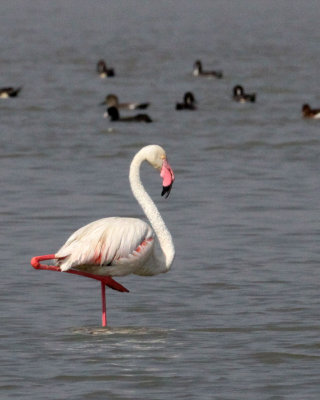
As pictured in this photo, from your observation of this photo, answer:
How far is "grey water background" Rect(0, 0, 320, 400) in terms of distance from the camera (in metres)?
9.72

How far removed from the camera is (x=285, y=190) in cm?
1839

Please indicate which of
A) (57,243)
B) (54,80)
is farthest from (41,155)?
(54,80)

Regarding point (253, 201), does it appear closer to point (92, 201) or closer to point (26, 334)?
point (92, 201)

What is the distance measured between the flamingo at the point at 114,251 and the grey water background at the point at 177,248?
0.45m

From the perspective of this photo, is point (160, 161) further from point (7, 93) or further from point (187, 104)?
point (7, 93)

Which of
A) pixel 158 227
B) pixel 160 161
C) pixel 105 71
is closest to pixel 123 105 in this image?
pixel 105 71

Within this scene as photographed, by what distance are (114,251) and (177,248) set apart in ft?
11.5

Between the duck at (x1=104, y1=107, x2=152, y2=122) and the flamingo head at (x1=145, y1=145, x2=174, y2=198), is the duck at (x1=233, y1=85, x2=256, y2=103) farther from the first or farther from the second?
the flamingo head at (x1=145, y1=145, x2=174, y2=198)

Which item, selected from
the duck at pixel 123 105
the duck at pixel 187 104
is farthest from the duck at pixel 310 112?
the duck at pixel 123 105

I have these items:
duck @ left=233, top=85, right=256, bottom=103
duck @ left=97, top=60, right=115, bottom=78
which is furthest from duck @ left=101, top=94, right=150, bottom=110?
duck @ left=97, top=60, right=115, bottom=78

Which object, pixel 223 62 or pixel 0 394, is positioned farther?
pixel 223 62

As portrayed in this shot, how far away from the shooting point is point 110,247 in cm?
1095

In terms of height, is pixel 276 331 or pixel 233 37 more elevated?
pixel 276 331

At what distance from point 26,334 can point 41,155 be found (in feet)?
38.8
